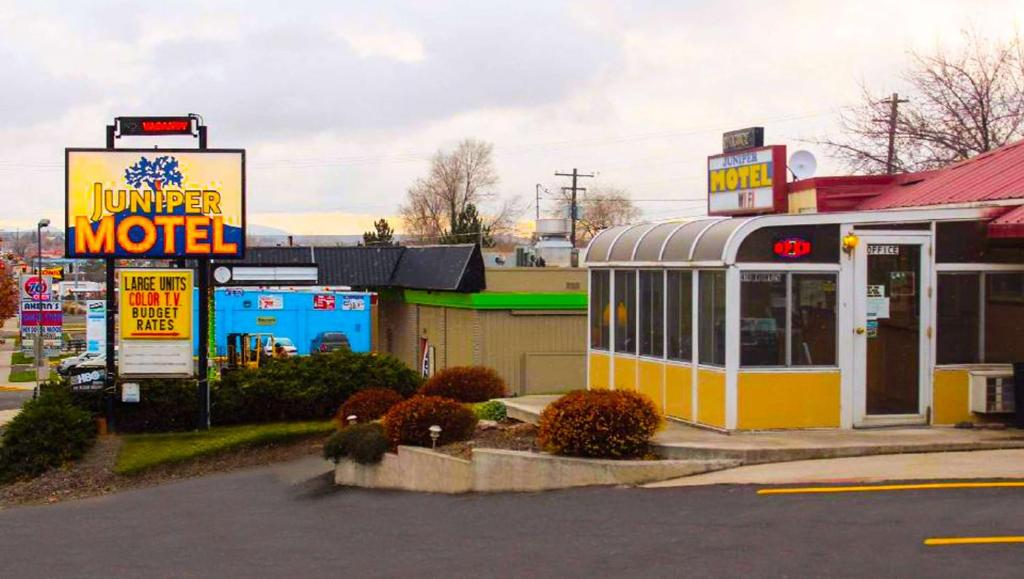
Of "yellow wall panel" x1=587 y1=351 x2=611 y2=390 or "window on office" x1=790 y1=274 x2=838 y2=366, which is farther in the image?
"yellow wall panel" x1=587 y1=351 x2=611 y2=390

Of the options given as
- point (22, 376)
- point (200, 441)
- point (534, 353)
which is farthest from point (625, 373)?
point (22, 376)

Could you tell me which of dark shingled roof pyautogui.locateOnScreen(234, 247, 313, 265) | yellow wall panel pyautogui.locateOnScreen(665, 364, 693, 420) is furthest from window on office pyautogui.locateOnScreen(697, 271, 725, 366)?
dark shingled roof pyautogui.locateOnScreen(234, 247, 313, 265)

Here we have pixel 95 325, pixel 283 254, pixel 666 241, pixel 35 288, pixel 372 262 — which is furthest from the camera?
pixel 95 325

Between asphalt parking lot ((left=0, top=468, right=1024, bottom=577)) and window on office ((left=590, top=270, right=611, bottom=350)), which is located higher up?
window on office ((left=590, top=270, right=611, bottom=350))

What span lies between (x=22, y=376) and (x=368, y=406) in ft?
117

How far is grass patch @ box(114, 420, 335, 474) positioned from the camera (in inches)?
718

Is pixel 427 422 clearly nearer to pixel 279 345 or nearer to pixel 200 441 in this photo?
pixel 200 441

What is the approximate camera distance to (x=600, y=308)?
691 inches

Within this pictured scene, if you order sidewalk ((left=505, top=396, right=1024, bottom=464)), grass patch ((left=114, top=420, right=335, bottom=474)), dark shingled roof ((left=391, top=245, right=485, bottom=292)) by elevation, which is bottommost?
grass patch ((left=114, top=420, right=335, bottom=474))

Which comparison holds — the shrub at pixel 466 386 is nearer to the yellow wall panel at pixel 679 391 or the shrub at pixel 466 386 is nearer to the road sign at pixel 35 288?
the yellow wall panel at pixel 679 391

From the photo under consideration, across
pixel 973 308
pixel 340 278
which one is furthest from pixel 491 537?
pixel 340 278

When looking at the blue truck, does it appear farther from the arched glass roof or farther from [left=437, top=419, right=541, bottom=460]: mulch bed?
[left=437, top=419, right=541, bottom=460]: mulch bed

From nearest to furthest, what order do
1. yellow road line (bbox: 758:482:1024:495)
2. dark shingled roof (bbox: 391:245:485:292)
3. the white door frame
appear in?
yellow road line (bbox: 758:482:1024:495) < the white door frame < dark shingled roof (bbox: 391:245:485:292)

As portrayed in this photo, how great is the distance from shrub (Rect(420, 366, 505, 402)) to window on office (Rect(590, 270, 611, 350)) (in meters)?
2.33
